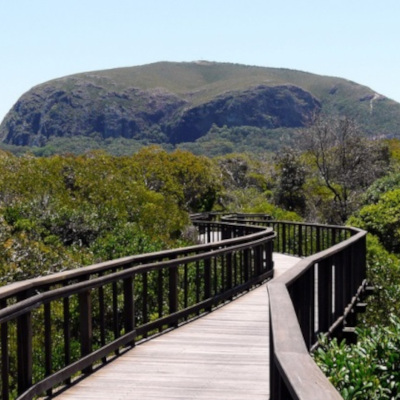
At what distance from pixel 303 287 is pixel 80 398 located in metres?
2.15

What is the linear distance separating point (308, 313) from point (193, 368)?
48.3 inches

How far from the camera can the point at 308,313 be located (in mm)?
6988

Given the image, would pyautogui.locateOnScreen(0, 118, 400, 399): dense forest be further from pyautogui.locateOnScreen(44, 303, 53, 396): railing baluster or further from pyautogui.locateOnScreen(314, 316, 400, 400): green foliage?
pyautogui.locateOnScreen(44, 303, 53, 396): railing baluster

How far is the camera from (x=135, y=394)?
6332 mm

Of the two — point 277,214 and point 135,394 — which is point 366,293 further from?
point 277,214

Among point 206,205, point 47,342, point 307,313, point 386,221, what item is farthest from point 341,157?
point 47,342

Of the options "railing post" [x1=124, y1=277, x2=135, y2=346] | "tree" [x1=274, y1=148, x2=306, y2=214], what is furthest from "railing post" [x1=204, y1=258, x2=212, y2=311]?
"tree" [x1=274, y1=148, x2=306, y2=214]

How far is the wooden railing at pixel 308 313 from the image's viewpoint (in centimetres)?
290

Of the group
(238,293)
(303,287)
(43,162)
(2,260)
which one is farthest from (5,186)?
(303,287)

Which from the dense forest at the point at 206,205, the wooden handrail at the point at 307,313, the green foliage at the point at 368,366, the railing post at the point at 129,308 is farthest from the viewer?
the railing post at the point at 129,308

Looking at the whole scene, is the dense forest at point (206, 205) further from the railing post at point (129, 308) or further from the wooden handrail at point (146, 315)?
the railing post at point (129, 308)

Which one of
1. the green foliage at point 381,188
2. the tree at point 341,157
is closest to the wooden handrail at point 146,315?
the green foliage at point 381,188

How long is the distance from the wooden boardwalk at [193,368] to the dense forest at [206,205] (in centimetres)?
78

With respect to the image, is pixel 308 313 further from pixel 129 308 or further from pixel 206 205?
pixel 206 205
